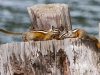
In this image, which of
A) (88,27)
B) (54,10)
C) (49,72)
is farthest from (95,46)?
(88,27)

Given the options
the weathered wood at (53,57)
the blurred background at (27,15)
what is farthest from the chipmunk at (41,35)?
the blurred background at (27,15)

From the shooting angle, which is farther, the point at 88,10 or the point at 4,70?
the point at 88,10

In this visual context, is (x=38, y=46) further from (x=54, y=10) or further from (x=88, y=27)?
(x=88, y=27)

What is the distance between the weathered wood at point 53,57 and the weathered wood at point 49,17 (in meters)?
0.45

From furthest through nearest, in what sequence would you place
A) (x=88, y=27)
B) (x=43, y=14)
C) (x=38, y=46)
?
(x=88, y=27) → (x=43, y=14) → (x=38, y=46)

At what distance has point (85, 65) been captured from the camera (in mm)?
3262

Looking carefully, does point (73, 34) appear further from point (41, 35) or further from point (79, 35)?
point (41, 35)

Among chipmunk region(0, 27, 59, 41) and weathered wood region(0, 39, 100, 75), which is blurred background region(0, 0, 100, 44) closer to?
chipmunk region(0, 27, 59, 41)

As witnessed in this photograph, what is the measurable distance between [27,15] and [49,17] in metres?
4.35

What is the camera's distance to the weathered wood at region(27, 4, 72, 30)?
3668mm

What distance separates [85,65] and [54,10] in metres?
0.59

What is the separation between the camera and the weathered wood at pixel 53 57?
322 centimetres

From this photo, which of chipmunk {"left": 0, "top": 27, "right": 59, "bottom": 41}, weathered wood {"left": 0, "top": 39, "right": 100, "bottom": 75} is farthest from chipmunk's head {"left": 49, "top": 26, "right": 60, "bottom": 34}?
weathered wood {"left": 0, "top": 39, "right": 100, "bottom": 75}

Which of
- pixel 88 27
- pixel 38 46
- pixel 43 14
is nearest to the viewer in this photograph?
pixel 38 46
